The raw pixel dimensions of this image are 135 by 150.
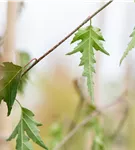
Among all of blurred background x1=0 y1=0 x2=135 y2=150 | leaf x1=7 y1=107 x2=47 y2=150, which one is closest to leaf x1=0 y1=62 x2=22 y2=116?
leaf x1=7 y1=107 x2=47 y2=150

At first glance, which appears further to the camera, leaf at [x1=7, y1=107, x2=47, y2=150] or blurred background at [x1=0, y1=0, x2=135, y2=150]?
blurred background at [x1=0, y1=0, x2=135, y2=150]

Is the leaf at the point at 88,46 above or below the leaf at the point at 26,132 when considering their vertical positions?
above

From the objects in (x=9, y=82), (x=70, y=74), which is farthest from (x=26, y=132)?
(x=70, y=74)

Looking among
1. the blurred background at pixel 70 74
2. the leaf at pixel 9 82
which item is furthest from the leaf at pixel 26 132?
the blurred background at pixel 70 74

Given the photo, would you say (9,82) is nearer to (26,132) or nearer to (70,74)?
(26,132)

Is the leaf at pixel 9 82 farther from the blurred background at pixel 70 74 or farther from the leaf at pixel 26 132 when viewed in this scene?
the blurred background at pixel 70 74

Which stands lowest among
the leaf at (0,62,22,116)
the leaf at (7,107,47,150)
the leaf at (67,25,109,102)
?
the leaf at (7,107,47,150)

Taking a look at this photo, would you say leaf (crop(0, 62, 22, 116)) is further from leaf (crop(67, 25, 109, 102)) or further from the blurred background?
the blurred background
